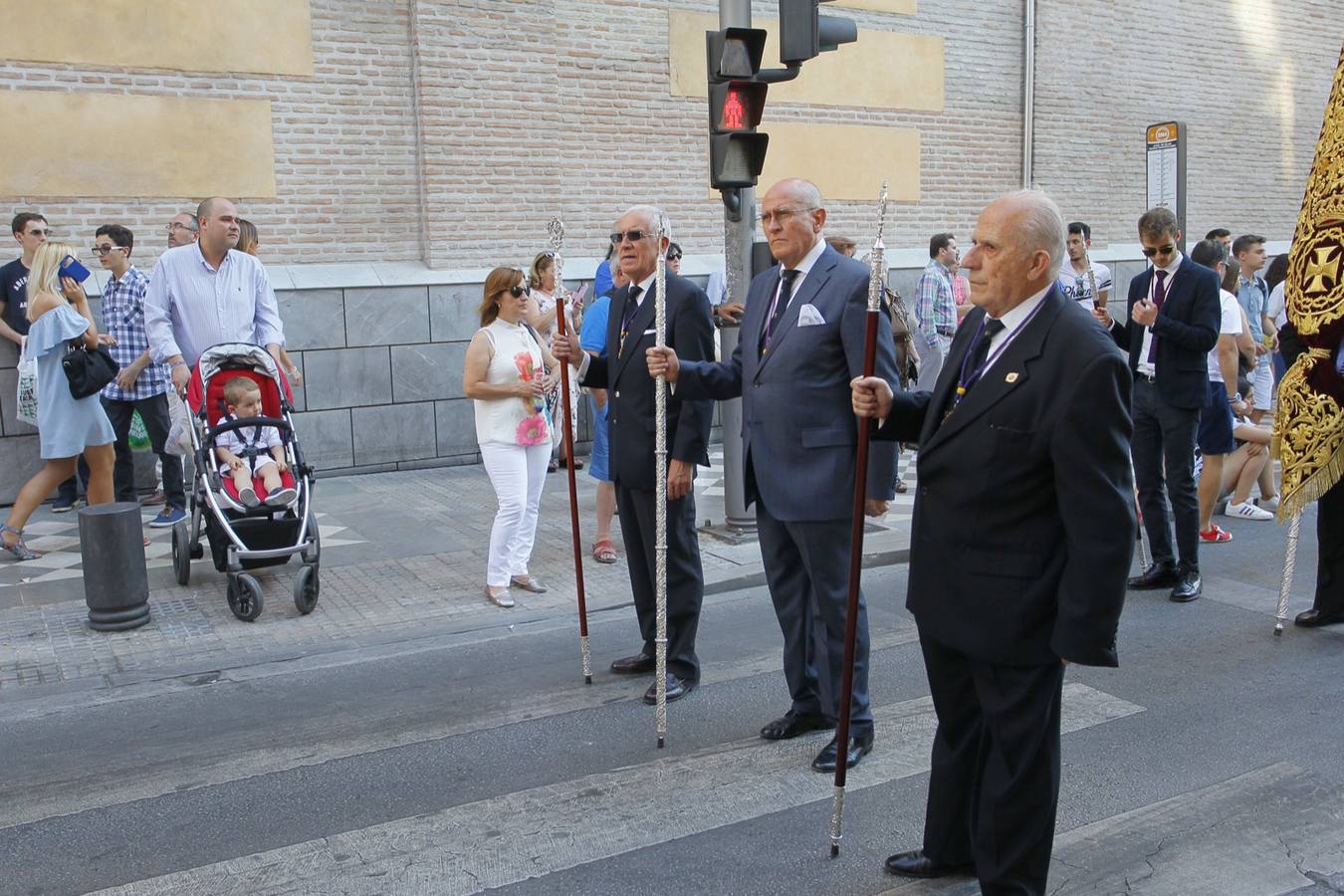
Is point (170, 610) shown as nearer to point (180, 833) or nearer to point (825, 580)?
point (180, 833)

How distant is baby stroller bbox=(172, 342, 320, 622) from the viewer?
7.26m

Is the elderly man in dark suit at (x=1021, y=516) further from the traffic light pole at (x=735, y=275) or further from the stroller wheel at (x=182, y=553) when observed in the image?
the stroller wheel at (x=182, y=553)

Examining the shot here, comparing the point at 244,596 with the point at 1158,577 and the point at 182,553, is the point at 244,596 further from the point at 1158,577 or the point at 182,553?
the point at 1158,577

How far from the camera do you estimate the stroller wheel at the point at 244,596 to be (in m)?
7.10

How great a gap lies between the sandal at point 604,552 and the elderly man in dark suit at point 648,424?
2.52 meters

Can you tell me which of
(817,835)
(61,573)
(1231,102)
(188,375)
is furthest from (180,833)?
(1231,102)

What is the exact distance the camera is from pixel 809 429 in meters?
4.86

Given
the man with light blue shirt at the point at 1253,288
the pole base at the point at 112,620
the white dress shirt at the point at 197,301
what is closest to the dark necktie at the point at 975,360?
the pole base at the point at 112,620

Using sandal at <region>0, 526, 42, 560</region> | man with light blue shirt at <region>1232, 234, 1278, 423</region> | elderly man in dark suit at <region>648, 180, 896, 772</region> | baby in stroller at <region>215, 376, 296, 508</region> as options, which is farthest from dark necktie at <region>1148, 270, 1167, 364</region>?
sandal at <region>0, 526, 42, 560</region>

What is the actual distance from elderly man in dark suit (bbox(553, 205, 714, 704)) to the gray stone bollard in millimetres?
2937

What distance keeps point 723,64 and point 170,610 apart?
4.83m

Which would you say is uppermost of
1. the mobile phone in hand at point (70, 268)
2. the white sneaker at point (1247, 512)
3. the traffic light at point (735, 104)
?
the traffic light at point (735, 104)

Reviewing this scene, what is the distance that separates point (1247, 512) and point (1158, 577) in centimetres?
284

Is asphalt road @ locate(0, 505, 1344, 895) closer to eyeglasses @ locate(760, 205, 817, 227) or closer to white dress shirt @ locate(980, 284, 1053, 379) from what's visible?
white dress shirt @ locate(980, 284, 1053, 379)
